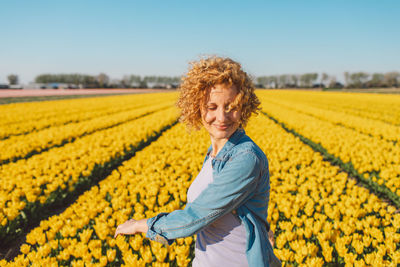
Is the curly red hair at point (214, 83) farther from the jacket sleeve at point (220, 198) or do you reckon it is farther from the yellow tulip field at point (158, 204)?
the yellow tulip field at point (158, 204)

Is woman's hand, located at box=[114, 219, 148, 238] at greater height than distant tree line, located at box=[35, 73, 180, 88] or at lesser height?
lesser

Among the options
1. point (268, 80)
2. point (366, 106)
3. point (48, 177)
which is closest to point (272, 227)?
point (48, 177)

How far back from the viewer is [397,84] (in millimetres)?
82938

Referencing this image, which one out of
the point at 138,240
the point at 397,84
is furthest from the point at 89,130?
the point at 397,84

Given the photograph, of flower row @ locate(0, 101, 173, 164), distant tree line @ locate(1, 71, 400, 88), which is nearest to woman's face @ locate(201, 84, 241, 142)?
flower row @ locate(0, 101, 173, 164)

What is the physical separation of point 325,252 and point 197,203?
1905 mm

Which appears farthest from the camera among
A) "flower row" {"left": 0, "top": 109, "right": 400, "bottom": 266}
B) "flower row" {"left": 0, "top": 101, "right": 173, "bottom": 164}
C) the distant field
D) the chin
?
the distant field

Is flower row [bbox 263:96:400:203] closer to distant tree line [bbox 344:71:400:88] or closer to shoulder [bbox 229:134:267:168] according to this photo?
shoulder [bbox 229:134:267:168]

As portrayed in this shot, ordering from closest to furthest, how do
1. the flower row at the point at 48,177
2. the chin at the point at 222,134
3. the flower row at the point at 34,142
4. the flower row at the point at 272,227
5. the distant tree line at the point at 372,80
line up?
the chin at the point at 222,134 → the flower row at the point at 272,227 → the flower row at the point at 48,177 → the flower row at the point at 34,142 → the distant tree line at the point at 372,80

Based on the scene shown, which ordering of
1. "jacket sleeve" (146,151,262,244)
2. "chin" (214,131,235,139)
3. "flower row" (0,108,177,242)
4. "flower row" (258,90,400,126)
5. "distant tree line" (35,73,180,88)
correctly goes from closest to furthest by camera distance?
1. "jacket sleeve" (146,151,262,244)
2. "chin" (214,131,235,139)
3. "flower row" (0,108,177,242)
4. "flower row" (258,90,400,126)
5. "distant tree line" (35,73,180,88)

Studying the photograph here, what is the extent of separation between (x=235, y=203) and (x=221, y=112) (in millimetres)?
452

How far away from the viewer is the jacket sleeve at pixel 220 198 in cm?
108

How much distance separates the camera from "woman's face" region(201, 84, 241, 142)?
49.7 inches

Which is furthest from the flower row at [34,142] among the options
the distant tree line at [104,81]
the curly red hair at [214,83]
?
the distant tree line at [104,81]
